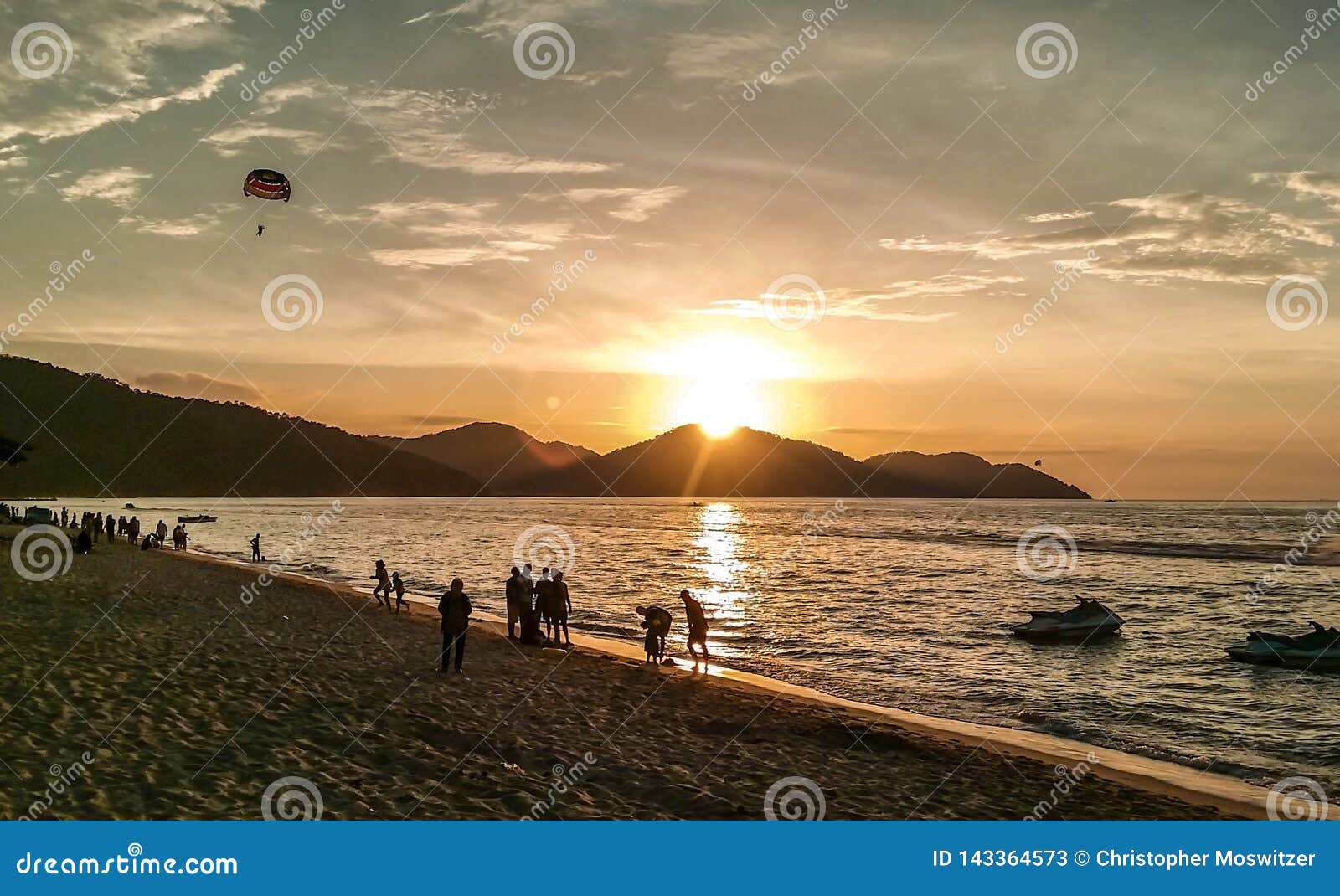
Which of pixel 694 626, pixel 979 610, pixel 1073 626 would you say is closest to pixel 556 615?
pixel 694 626

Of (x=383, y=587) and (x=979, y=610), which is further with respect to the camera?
(x=979, y=610)

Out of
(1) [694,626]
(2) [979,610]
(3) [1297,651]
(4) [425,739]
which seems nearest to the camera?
(4) [425,739]

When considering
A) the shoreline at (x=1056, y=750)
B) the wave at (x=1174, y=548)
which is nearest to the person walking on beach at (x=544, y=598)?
the shoreline at (x=1056, y=750)

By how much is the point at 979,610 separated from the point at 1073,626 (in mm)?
9583

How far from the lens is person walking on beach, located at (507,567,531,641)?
23.1 metres

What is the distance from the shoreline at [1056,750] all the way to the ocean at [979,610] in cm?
80

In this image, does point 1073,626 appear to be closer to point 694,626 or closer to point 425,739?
point 694,626

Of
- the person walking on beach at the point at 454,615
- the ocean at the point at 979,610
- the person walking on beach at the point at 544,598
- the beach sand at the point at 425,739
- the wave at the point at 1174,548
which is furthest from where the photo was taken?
the wave at the point at 1174,548

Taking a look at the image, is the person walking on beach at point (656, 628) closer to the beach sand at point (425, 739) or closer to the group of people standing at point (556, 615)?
the group of people standing at point (556, 615)

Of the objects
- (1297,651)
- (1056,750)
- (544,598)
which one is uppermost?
(544,598)

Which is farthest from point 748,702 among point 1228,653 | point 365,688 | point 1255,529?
point 1255,529

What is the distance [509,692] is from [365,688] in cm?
276

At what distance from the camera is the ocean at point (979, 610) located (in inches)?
796

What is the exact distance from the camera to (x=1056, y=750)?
640 inches
